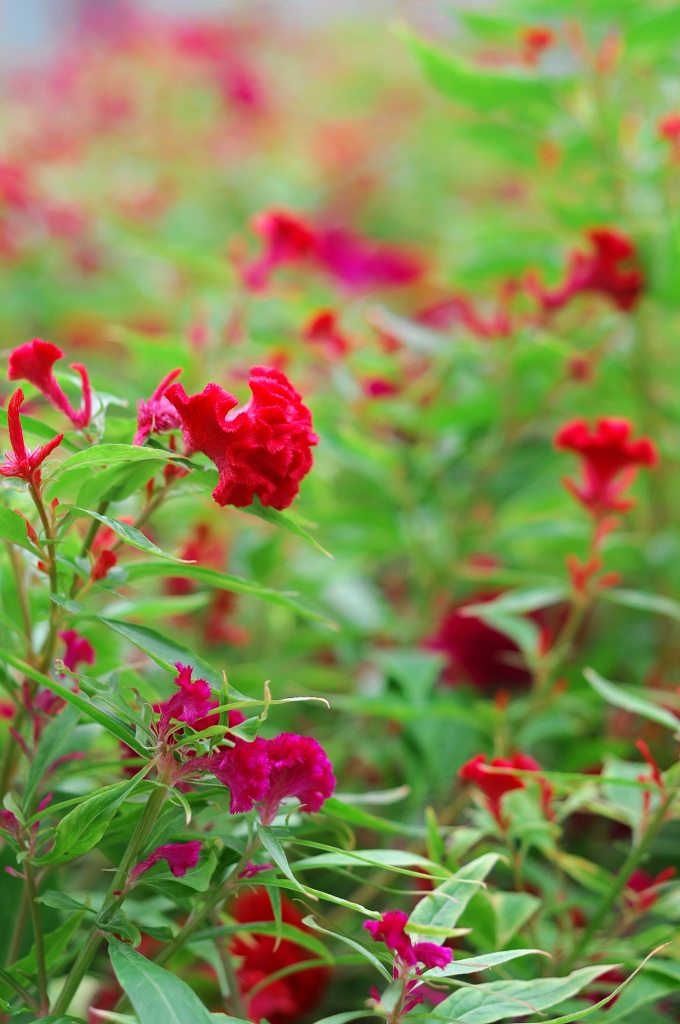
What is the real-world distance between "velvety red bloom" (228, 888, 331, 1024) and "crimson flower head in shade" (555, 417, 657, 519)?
0.43m

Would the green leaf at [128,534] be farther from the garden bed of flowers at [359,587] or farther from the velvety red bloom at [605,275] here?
the velvety red bloom at [605,275]

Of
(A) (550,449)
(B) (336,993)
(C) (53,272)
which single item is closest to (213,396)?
(B) (336,993)

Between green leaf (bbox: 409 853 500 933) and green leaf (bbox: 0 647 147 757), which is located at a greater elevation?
green leaf (bbox: 0 647 147 757)

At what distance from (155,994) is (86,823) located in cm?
9

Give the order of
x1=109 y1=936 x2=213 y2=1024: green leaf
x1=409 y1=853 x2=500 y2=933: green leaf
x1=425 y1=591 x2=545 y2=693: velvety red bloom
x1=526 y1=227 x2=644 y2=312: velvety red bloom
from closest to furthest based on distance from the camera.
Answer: x1=109 y1=936 x2=213 y2=1024: green leaf → x1=409 y1=853 x2=500 y2=933: green leaf → x1=526 y1=227 x2=644 y2=312: velvety red bloom → x1=425 y1=591 x2=545 y2=693: velvety red bloom

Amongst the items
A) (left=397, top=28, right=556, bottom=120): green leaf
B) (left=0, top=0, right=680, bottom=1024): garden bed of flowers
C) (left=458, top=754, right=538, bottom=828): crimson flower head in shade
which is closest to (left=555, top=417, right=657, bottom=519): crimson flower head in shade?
(left=0, top=0, right=680, bottom=1024): garden bed of flowers

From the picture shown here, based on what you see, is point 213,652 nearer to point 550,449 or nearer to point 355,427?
point 355,427

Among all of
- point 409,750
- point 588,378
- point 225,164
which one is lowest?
point 409,750

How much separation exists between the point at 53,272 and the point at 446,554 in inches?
40.9

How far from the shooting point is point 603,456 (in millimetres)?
828

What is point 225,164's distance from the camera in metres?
2.42

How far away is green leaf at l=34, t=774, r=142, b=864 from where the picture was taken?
51 centimetres

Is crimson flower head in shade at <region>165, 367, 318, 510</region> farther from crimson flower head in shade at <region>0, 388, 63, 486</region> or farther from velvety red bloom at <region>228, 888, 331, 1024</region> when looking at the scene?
velvety red bloom at <region>228, 888, 331, 1024</region>

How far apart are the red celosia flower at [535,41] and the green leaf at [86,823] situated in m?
1.07
